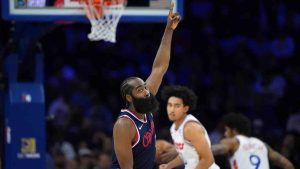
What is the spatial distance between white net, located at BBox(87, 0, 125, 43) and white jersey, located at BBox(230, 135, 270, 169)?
5.64 ft

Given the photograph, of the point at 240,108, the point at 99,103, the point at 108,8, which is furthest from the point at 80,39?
the point at 108,8

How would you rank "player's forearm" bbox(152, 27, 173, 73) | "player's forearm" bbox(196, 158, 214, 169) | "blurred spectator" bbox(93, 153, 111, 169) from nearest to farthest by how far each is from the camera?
"player's forearm" bbox(152, 27, 173, 73)
"player's forearm" bbox(196, 158, 214, 169)
"blurred spectator" bbox(93, 153, 111, 169)

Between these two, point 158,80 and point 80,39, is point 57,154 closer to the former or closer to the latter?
point 80,39

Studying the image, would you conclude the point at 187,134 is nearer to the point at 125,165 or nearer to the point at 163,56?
the point at 163,56

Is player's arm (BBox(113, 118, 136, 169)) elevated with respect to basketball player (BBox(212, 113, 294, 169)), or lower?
elevated

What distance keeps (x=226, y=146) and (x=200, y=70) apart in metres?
5.50

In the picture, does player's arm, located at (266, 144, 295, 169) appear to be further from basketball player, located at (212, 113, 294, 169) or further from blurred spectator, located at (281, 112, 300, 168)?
blurred spectator, located at (281, 112, 300, 168)

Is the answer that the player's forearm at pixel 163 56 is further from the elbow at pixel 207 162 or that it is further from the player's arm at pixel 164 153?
the player's arm at pixel 164 153

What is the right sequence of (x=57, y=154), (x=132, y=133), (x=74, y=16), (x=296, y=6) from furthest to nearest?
1. (x=296, y=6)
2. (x=57, y=154)
3. (x=74, y=16)
4. (x=132, y=133)

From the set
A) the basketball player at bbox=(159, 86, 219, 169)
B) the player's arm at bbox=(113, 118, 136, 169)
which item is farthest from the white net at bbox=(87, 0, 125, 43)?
the player's arm at bbox=(113, 118, 136, 169)

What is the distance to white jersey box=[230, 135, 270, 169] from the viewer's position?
27.4 ft

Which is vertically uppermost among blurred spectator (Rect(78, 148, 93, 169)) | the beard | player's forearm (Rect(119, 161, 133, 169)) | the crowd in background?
the beard

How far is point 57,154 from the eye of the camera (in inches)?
456

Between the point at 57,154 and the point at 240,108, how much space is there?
323 cm
